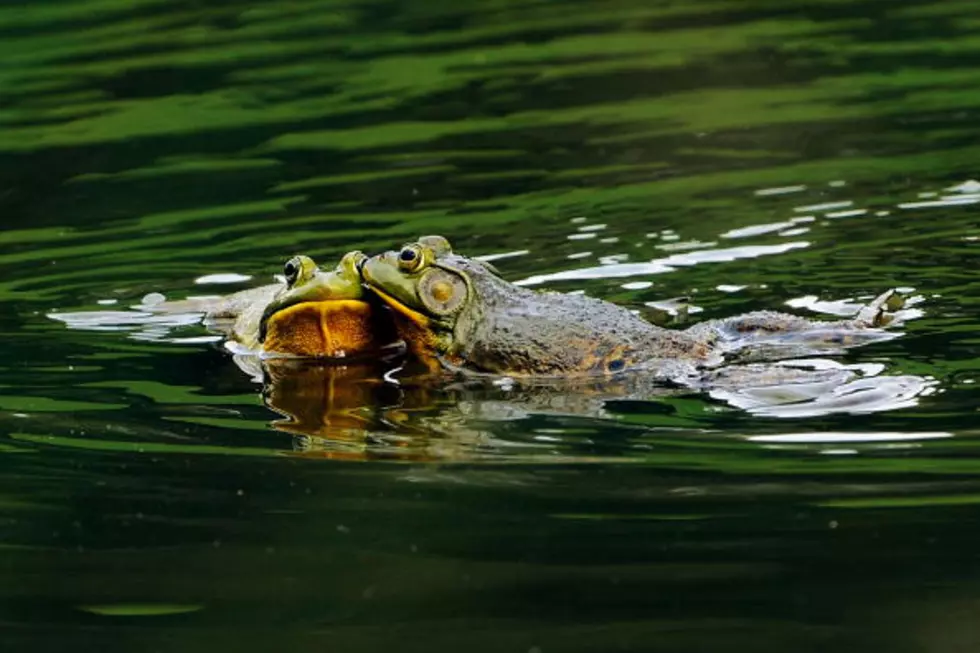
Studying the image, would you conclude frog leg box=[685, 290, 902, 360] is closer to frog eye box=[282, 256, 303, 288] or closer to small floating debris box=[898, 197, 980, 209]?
frog eye box=[282, 256, 303, 288]

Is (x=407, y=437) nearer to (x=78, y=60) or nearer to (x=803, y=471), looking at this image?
(x=803, y=471)

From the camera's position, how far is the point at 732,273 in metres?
11.9

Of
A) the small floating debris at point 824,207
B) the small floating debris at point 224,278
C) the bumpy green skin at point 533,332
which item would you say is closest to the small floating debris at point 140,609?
the bumpy green skin at point 533,332

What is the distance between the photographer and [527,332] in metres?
9.53

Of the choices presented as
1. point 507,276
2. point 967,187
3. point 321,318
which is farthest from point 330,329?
point 967,187

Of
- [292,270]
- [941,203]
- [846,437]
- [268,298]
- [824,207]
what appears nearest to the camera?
[846,437]

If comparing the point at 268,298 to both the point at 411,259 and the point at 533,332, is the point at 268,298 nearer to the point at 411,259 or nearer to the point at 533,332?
the point at 411,259

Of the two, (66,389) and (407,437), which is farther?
(66,389)

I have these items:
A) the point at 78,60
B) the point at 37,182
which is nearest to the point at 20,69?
the point at 78,60

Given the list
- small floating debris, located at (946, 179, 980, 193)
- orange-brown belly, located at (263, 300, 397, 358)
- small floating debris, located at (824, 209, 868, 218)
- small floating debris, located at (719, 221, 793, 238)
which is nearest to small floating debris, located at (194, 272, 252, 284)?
orange-brown belly, located at (263, 300, 397, 358)

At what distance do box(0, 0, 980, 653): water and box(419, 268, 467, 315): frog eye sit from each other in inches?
17.4

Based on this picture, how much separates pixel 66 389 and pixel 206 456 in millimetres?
1796

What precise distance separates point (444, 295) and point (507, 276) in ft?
8.33

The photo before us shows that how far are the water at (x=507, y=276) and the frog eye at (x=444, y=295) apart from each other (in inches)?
17.4
